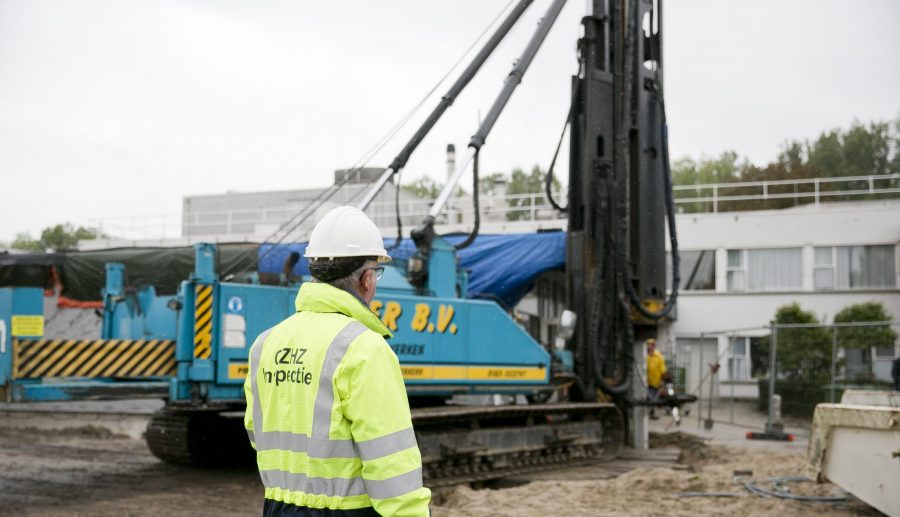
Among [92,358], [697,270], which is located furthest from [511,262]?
[697,270]

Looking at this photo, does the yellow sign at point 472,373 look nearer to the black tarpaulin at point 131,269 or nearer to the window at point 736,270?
the black tarpaulin at point 131,269

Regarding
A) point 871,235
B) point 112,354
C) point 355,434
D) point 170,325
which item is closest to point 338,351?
point 355,434

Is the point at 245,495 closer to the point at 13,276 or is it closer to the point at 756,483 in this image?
the point at 13,276

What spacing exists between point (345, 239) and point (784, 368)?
20.1m

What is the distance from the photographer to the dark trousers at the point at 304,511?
2977mm

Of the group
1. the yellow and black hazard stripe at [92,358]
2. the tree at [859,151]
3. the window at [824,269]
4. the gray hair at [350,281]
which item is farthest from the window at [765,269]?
the tree at [859,151]

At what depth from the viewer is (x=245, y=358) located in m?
10.5

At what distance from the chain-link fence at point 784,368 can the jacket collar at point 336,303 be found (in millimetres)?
15471

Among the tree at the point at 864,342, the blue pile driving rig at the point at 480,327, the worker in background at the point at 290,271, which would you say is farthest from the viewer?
the tree at the point at 864,342

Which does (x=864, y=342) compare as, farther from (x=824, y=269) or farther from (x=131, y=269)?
(x=131, y=269)

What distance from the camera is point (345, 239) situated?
331 centimetres

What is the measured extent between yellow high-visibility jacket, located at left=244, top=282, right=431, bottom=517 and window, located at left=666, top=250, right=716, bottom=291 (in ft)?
79.4

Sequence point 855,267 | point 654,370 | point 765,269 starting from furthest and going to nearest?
point 765,269
point 855,267
point 654,370

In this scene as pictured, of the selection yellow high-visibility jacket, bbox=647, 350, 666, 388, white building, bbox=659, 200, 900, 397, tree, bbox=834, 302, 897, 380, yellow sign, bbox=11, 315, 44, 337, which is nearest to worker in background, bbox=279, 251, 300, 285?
yellow sign, bbox=11, 315, 44, 337
